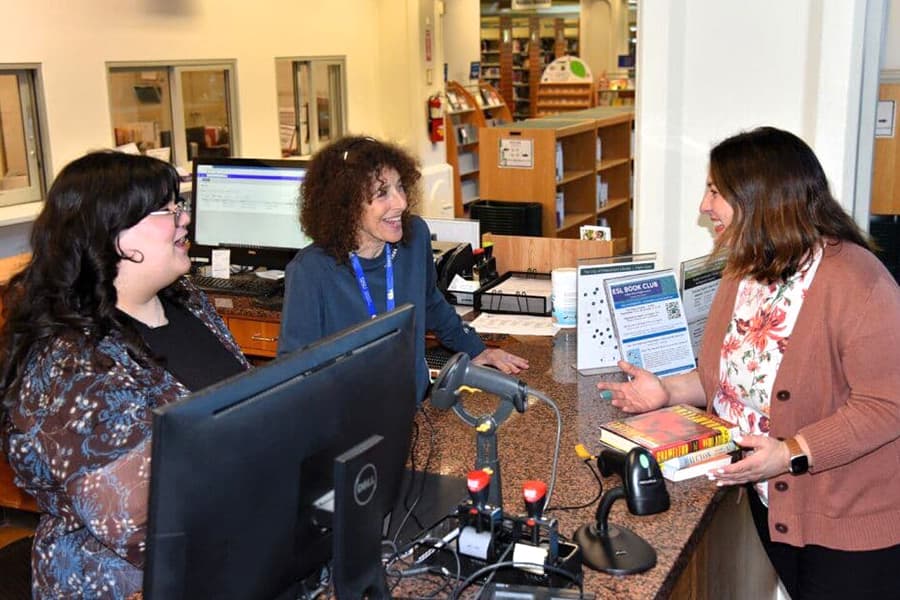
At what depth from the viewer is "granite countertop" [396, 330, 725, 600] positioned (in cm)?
166

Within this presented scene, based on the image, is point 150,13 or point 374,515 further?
point 150,13

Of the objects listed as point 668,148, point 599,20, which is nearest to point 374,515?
point 668,148

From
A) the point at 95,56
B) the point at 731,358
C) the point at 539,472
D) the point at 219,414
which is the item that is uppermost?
the point at 95,56

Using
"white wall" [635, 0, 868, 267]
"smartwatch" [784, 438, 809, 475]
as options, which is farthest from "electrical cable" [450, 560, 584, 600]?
"white wall" [635, 0, 868, 267]

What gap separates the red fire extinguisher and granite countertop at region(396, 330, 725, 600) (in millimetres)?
6203

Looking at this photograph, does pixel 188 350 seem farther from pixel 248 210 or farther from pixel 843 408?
pixel 248 210

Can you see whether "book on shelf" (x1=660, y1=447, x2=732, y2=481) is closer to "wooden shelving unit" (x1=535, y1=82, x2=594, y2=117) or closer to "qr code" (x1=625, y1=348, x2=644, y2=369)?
"qr code" (x1=625, y1=348, x2=644, y2=369)

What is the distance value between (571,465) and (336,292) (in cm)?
85

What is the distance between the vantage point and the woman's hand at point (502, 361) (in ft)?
9.16

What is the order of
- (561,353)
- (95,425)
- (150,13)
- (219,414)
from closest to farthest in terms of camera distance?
(219,414), (95,425), (561,353), (150,13)

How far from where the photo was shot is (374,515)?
1.35 metres

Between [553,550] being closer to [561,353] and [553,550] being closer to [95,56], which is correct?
[561,353]

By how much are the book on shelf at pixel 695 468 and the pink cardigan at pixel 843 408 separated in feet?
0.39

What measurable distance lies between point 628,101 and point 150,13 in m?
6.91
